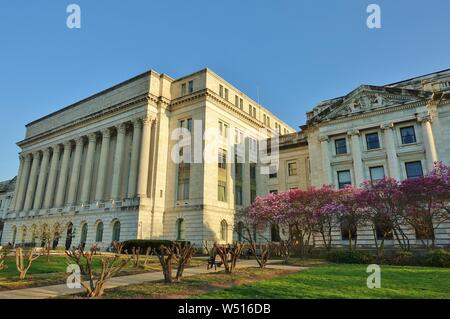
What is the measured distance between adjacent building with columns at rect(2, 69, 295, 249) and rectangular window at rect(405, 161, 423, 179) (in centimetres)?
2188

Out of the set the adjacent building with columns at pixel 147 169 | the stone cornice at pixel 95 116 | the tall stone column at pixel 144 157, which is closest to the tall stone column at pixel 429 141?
the adjacent building with columns at pixel 147 169

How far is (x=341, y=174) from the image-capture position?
131ft

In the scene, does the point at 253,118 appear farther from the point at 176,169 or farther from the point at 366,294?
the point at 366,294

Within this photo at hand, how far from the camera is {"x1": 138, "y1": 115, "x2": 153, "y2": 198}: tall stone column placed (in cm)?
4112

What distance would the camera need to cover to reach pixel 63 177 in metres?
52.3

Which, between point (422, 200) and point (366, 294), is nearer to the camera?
point (366, 294)

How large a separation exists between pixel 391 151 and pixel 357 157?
3.79 metres

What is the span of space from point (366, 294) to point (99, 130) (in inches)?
1868

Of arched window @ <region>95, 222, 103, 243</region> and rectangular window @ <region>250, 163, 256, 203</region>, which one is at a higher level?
rectangular window @ <region>250, 163, 256, 203</region>

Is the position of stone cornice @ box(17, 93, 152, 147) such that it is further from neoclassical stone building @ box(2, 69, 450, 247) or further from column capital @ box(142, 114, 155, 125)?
column capital @ box(142, 114, 155, 125)

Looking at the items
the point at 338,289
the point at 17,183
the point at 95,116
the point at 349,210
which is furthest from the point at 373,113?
the point at 17,183

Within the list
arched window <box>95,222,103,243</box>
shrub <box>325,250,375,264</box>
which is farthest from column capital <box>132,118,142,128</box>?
shrub <box>325,250,375,264</box>

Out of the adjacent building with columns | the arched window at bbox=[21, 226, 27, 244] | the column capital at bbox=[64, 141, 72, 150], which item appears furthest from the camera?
the arched window at bbox=[21, 226, 27, 244]
